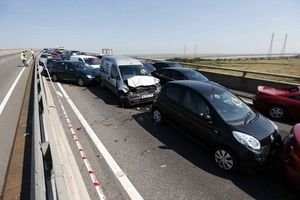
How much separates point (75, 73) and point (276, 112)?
42.0 feet

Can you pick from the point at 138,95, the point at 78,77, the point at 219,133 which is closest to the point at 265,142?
the point at 219,133

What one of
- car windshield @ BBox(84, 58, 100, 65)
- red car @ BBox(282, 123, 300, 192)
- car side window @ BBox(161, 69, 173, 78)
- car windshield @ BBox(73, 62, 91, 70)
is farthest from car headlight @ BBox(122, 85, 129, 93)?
car windshield @ BBox(84, 58, 100, 65)

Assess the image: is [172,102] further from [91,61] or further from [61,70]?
[91,61]

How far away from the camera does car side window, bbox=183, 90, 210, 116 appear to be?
6912 millimetres

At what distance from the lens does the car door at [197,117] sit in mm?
6559

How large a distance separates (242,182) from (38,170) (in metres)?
3.88

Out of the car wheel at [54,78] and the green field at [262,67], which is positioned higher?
the car wheel at [54,78]

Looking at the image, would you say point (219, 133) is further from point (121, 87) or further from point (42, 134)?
point (121, 87)

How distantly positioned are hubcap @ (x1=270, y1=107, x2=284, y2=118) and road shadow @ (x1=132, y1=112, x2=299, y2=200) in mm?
3959

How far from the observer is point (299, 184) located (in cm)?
484

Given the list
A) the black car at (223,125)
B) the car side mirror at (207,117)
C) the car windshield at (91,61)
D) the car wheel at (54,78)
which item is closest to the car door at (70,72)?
the car wheel at (54,78)

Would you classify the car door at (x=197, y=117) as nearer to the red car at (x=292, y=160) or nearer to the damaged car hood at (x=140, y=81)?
the red car at (x=292, y=160)

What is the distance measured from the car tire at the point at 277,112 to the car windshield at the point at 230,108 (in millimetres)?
3081

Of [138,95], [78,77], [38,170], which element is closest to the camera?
[38,170]
